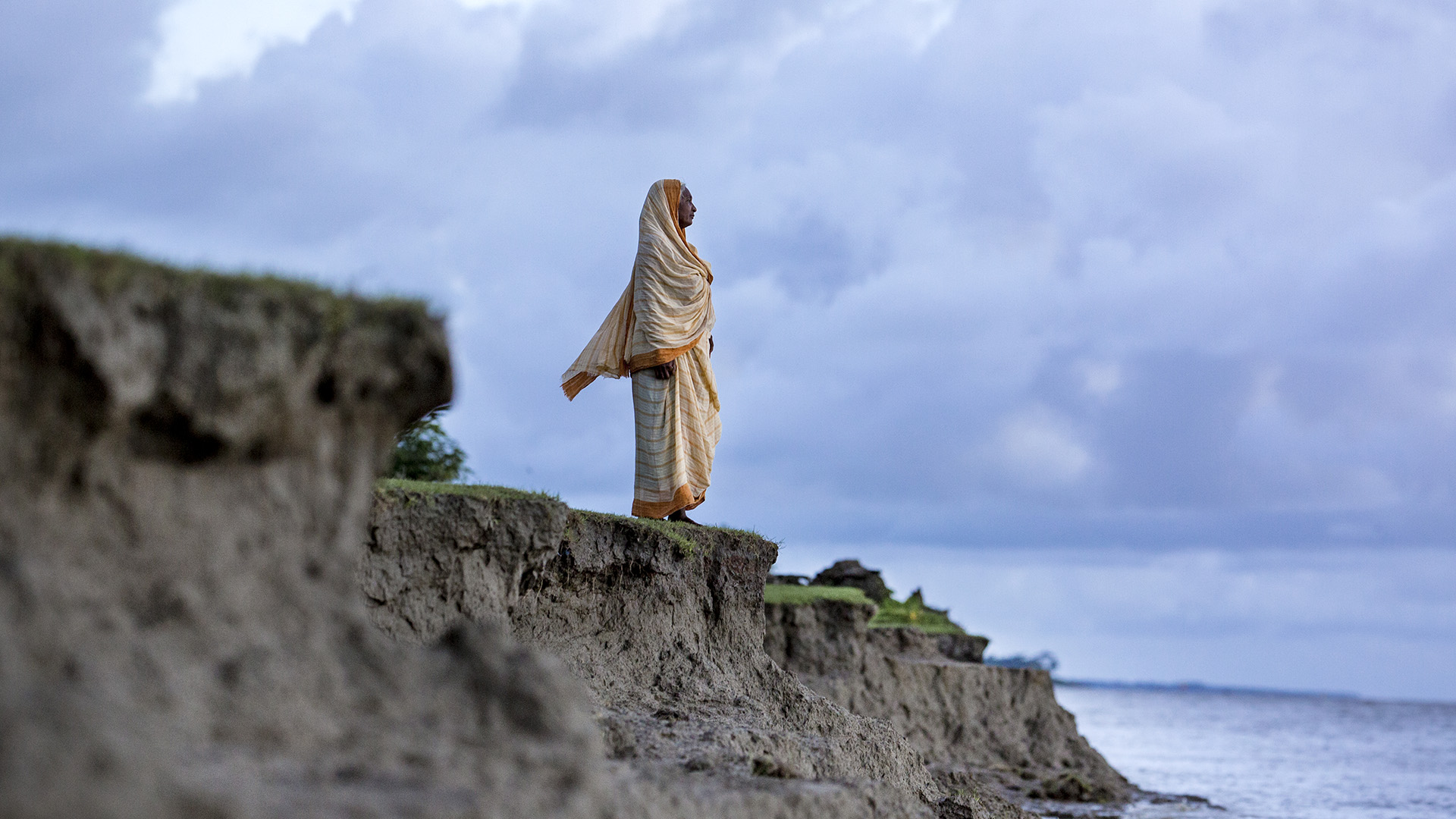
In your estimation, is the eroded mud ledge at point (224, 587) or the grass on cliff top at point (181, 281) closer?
the eroded mud ledge at point (224, 587)

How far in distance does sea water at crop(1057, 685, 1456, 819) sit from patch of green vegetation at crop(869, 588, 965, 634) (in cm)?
405

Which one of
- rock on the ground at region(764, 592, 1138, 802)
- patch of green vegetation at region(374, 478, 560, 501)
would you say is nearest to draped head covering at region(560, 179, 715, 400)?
patch of green vegetation at region(374, 478, 560, 501)

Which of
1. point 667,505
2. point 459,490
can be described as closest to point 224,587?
point 459,490

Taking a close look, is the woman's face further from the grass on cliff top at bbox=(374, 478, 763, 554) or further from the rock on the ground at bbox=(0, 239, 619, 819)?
the rock on the ground at bbox=(0, 239, 619, 819)

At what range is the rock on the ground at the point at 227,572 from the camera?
3617 mm

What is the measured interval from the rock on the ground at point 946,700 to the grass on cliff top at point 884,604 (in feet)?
0.35

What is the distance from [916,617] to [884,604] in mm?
875

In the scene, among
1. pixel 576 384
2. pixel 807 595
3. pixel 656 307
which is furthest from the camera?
pixel 807 595

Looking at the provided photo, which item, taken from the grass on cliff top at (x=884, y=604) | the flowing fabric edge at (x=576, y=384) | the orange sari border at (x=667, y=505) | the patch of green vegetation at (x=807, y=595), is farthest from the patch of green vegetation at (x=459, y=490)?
the patch of green vegetation at (x=807, y=595)

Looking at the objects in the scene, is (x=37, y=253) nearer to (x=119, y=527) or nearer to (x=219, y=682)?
(x=119, y=527)

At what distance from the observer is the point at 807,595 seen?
49.7 ft

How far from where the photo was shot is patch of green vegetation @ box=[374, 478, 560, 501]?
7.01m

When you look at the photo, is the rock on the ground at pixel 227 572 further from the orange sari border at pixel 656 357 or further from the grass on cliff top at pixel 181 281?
the orange sari border at pixel 656 357

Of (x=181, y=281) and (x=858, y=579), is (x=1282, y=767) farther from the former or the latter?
(x=181, y=281)
